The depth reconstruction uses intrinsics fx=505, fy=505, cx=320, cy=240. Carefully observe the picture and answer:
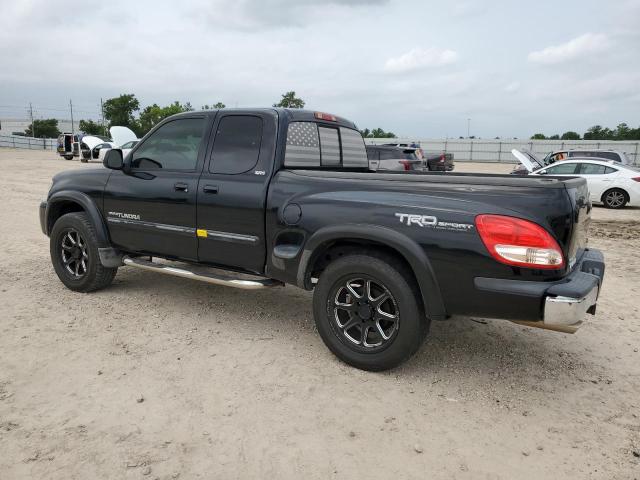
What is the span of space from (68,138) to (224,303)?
32.2 metres

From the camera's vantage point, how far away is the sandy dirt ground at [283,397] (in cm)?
265

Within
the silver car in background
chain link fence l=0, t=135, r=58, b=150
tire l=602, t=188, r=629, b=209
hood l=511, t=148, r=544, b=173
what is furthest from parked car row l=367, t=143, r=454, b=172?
chain link fence l=0, t=135, r=58, b=150

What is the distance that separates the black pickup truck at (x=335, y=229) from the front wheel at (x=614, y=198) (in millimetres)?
11115

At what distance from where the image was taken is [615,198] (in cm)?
1366

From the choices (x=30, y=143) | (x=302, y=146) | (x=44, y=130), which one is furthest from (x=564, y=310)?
(x=44, y=130)

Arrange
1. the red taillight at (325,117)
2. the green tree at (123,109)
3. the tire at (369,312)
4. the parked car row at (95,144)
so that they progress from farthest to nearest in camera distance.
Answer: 1. the green tree at (123,109)
2. the parked car row at (95,144)
3. the red taillight at (325,117)
4. the tire at (369,312)

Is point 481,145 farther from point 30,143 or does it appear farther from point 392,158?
point 30,143

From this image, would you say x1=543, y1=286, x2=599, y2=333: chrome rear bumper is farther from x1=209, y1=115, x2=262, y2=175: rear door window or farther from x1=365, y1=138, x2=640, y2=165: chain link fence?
x1=365, y1=138, x2=640, y2=165: chain link fence

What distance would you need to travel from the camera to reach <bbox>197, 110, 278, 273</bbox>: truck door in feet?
13.3

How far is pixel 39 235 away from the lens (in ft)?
27.3

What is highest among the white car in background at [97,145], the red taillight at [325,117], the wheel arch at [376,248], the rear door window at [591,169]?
the white car in background at [97,145]

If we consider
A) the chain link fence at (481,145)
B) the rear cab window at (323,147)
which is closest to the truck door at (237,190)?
the rear cab window at (323,147)

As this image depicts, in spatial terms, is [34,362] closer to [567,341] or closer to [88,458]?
[88,458]

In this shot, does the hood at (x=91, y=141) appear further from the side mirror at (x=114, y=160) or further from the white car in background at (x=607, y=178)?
the side mirror at (x=114, y=160)
